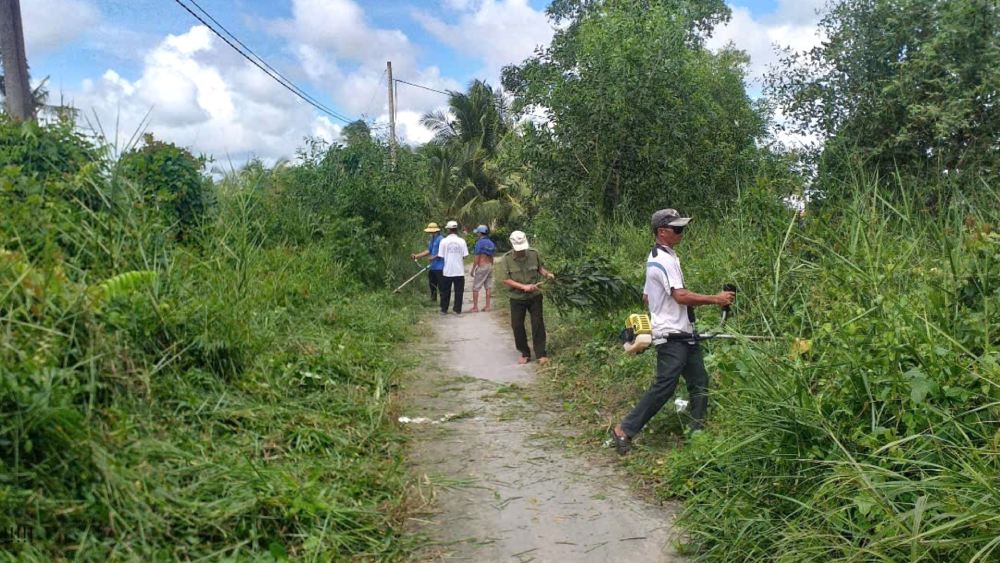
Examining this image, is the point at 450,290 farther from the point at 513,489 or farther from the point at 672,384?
A: the point at 513,489

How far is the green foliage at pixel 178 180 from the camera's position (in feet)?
26.1

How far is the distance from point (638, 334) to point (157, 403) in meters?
3.29

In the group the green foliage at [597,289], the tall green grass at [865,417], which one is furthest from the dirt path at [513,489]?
the green foliage at [597,289]

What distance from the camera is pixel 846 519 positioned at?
3.28 meters

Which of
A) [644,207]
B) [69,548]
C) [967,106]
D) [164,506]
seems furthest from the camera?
[644,207]

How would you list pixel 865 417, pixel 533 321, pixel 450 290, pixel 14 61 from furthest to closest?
1. pixel 450 290
2. pixel 533 321
3. pixel 14 61
4. pixel 865 417

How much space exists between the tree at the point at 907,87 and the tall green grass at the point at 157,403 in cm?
726

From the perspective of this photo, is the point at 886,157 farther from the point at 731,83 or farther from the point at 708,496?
the point at 731,83

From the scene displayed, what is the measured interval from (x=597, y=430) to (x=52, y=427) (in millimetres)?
3918

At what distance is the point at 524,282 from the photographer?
9086 millimetres

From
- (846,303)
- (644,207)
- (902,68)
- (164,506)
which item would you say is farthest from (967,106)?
(164,506)

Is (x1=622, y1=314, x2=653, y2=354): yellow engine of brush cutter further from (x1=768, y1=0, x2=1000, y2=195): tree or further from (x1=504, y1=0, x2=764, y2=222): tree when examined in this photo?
(x1=504, y1=0, x2=764, y2=222): tree

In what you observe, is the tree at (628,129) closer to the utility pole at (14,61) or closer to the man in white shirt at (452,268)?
the man in white shirt at (452,268)

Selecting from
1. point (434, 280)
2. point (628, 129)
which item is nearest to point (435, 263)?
point (434, 280)
